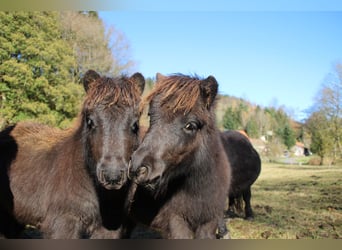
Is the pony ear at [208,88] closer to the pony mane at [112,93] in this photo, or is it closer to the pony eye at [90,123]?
the pony mane at [112,93]

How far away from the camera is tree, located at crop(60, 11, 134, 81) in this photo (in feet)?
22.9

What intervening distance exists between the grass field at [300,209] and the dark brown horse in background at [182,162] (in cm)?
247

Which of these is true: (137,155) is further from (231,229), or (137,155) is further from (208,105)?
(231,229)

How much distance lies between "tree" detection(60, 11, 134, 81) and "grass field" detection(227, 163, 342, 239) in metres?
4.03

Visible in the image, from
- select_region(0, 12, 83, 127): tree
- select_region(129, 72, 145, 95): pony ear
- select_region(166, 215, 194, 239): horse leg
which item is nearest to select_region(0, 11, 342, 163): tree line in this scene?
select_region(0, 12, 83, 127): tree

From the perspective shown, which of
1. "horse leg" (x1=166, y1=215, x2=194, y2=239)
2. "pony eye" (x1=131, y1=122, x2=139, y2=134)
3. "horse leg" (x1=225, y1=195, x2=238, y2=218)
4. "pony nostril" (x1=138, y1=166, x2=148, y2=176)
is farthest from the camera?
"horse leg" (x1=225, y1=195, x2=238, y2=218)

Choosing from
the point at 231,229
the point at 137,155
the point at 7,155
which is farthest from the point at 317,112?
the point at 7,155

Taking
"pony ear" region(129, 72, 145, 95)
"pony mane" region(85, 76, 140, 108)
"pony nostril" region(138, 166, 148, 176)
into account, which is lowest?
"pony nostril" region(138, 166, 148, 176)

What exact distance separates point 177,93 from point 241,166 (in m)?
3.60

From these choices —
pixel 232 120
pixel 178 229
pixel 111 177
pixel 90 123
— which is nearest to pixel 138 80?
pixel 90 123

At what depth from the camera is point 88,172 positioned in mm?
2922

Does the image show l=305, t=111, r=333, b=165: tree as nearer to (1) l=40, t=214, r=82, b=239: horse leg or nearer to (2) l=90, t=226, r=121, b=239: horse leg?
(2) l=90, t=226, r=121, b=239: horse leg

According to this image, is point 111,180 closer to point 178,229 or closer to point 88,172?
point 88,172

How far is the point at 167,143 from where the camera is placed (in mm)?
2506
